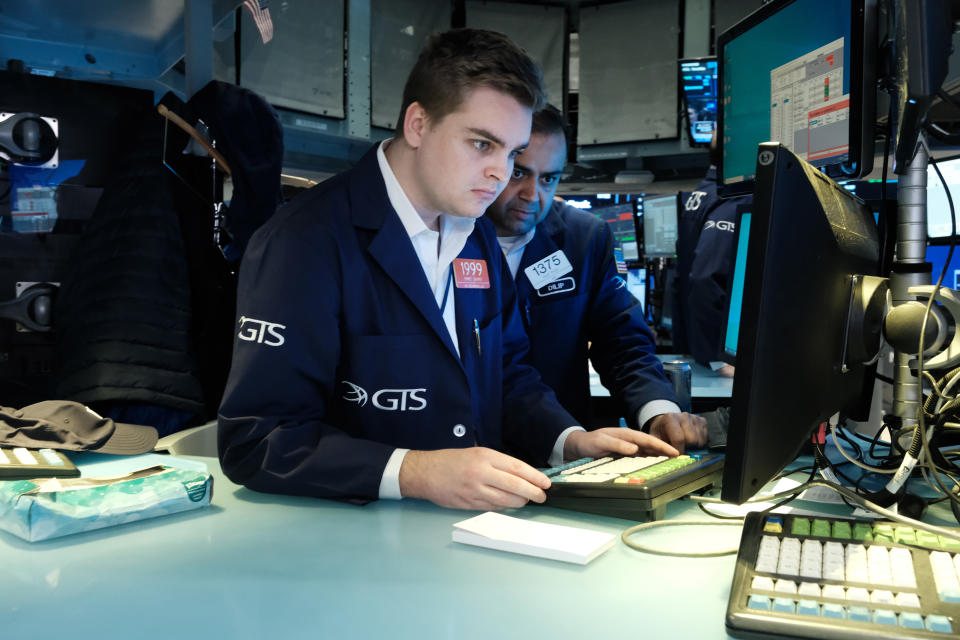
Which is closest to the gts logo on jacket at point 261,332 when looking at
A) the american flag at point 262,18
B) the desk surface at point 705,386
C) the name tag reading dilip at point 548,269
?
the name tag reading dilip at point 548,269

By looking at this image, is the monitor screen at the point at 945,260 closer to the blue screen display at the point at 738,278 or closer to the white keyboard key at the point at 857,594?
the blue screen display at the point at 738,278

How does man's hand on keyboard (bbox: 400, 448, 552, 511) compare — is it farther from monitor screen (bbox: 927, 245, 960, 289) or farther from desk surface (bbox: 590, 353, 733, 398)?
desk surface (bbox: 590, 353, 733, 398)

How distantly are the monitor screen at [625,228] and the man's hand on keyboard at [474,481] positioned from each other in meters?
5.19

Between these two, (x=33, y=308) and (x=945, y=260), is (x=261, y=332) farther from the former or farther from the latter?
(x=945, y=260)

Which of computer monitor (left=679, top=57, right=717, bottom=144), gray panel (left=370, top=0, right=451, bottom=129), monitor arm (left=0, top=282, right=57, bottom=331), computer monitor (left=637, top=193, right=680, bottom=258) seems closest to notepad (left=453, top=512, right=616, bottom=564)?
monitor arm (left=0, top=282, right=57, bottom=331)

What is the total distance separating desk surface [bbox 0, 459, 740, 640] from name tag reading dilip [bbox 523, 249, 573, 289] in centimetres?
109

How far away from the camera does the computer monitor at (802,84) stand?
109cm

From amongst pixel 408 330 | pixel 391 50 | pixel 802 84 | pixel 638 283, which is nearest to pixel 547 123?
pixel 802 84

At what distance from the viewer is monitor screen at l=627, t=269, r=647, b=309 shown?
5.68 metres

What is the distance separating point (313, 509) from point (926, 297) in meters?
0.79

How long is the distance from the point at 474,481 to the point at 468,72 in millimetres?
691

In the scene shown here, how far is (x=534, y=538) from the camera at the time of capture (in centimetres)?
81

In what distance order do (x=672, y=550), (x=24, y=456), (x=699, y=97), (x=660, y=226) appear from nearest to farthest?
(x=672, y=550) < (x=24, y=456) < (x=699, y=97) < (x=660, y=226)

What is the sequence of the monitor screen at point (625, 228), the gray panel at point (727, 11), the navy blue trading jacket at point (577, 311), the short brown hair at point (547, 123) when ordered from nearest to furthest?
the short brown hair at point (547, 123) < the navy blue trading jacket at point (577, 311) < the monitor screen at point (625, 228) < the gray panel at point (727, 11)
